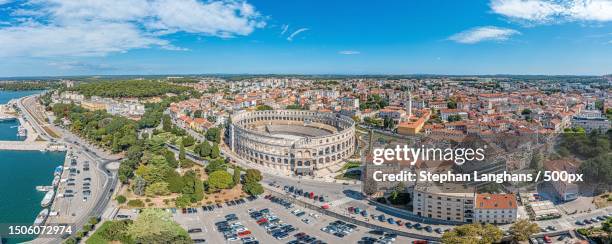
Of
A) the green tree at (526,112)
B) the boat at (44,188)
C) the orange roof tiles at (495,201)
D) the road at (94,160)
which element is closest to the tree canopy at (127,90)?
the road at (94,160)

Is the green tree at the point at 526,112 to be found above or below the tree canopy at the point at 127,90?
below

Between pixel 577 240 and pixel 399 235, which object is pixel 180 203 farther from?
pixel 577 240

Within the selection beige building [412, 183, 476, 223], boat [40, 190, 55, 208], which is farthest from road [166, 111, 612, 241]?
boat [40, 190, 55, 208]

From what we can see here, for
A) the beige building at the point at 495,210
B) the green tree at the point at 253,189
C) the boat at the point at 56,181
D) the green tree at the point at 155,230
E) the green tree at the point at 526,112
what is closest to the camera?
the green tree at the point at 155,230

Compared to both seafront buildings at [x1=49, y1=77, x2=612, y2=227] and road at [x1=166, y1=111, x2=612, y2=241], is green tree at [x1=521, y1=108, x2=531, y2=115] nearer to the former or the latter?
seafront buildings at [x1=49, y1=77, x2=612, y2=227]

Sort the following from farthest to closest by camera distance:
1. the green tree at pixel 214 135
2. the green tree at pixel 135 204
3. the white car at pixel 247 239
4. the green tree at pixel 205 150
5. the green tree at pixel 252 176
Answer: the green tree at pixel 214 135 → the green tree at pixel 205 150 → the green tree at pixel 252 176 → the green tree at pixel 135 204 → the white car at pixel 247 239

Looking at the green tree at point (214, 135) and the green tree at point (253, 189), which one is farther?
the green tree at point (214, 135)

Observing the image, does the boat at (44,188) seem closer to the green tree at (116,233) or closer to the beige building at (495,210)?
the green tree at (116,233)
